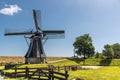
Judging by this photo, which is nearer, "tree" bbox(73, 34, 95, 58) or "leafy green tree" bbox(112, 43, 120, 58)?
"tree" bbox(73, 34, 95, 58)

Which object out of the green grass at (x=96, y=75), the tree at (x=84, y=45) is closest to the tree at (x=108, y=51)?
the tree at (x=84, y=45)

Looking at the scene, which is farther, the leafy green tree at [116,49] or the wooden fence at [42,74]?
the leafy green tree at [116,49]

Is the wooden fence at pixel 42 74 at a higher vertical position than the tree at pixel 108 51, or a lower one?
lower

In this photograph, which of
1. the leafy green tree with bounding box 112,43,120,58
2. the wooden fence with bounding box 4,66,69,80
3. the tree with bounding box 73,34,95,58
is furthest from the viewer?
the leafy green tree with bounding box 112,43,120,58

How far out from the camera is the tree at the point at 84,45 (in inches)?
4220

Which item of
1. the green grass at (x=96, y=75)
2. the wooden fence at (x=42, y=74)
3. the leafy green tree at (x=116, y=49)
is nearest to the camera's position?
the wooden fence at (x=42, y=74)

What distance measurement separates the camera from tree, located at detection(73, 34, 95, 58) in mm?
107188

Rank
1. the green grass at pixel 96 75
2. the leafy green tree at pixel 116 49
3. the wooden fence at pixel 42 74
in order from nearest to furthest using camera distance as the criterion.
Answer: the wooden fence at pixel 42 74 → the green grass at pixel 96 75 → the leafy green tree at pixel 116 49

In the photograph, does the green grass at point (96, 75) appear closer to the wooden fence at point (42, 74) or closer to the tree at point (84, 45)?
the wooden fence at point (42, 74)

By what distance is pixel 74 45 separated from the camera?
109 metres

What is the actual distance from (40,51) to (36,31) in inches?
221

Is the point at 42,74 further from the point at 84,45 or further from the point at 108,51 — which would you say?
the point at 108,51

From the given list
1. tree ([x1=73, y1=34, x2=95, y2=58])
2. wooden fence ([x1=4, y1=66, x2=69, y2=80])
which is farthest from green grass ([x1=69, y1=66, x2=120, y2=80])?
tree ([x1=73, y1=34, x2=95, y2=58])

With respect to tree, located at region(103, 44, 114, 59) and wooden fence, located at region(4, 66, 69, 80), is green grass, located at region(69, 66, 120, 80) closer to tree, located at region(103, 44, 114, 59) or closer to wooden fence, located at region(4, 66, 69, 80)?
wooden fence, located at region(4, 66, 69, 80)
